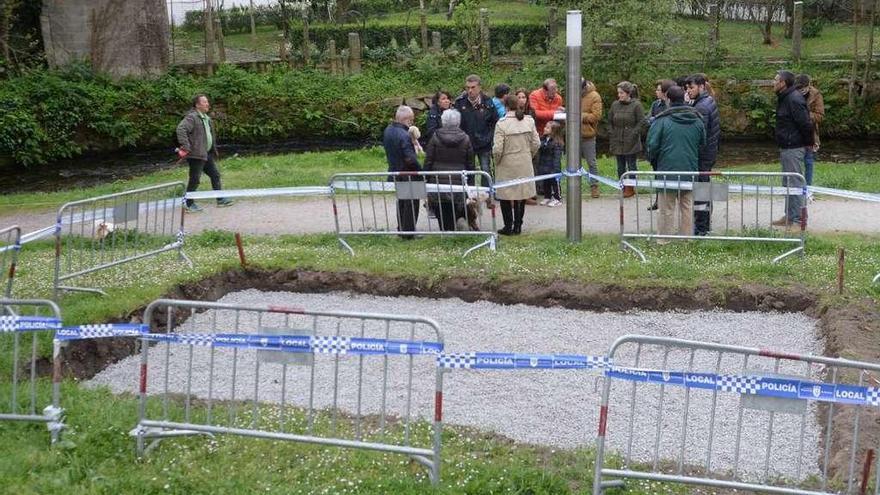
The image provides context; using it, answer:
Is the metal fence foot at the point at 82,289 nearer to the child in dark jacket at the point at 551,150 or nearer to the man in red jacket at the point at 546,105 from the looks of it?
the child in dark jacket at the point at 551,150

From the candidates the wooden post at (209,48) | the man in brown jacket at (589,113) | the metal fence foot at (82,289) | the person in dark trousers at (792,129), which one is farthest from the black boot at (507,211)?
the wooden post at (209,48)

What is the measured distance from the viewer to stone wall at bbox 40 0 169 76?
29.3m

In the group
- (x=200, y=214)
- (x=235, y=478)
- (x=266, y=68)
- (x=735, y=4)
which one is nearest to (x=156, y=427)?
(x=235, y=478)

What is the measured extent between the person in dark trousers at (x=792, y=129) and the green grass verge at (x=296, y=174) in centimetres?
286

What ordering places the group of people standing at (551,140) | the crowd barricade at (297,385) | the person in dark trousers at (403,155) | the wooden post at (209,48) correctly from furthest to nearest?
the wooden post at (209,48)
the person in dark trousers at (403,155)
the group of people standing at (551,140)
the crowd barricade at (297,385)

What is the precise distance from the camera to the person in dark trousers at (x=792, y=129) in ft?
43.1

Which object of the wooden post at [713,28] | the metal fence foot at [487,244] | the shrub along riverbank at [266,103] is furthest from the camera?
the wooden post at [713,28]

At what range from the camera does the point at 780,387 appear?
6.30 meters

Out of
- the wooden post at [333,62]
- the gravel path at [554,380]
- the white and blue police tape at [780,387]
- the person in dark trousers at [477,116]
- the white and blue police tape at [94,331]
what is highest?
the wooden post at [333,62]

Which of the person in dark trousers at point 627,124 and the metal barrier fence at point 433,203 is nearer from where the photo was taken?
the metal barrier fence at point 433,203

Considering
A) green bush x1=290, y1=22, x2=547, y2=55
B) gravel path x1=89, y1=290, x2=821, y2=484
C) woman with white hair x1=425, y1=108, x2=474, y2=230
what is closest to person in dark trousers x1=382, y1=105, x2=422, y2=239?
woman with white hair x1=425, y1=108, x2=474, y2=230

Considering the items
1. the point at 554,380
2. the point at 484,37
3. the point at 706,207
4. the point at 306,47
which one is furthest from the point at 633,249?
the point at 306,47

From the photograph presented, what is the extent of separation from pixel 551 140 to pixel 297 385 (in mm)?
7087

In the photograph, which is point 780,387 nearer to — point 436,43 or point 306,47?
point 436,43
